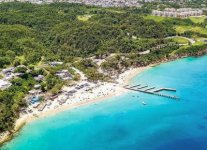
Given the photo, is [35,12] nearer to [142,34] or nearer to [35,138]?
[142,34]

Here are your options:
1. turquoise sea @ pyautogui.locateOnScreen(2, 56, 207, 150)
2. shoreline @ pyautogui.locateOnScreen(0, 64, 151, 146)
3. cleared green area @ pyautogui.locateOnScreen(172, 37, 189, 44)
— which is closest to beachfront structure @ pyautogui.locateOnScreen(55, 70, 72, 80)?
shoreline @ pyautogui.locateOnScreen(0, 64, 151, 146)

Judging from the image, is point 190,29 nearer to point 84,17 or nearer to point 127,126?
point 84,17

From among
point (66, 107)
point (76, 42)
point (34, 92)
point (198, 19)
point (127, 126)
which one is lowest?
point (127, 126)

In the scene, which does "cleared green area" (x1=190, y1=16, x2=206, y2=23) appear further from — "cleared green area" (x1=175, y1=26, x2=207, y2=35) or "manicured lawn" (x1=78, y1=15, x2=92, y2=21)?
"manicured lawn" (x1=78, y1=15, x2=92, y2=21)

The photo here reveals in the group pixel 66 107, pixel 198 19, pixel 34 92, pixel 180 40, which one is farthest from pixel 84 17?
pixel 66 107

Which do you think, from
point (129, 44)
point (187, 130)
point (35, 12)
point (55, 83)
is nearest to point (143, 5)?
point (35, 12)
